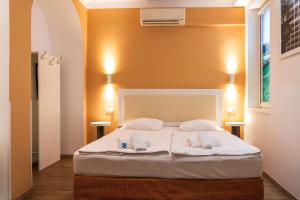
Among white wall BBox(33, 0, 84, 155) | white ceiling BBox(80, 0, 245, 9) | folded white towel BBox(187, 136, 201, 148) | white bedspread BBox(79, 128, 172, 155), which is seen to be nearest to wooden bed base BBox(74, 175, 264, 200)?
white bedspread BBox(79, 128, 172, 155)

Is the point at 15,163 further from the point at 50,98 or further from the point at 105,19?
the point at 105,19

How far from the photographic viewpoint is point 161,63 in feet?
15.9

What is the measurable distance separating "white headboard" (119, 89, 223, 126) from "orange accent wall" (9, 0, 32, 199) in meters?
2.04

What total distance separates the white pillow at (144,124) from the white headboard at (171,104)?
335 mm

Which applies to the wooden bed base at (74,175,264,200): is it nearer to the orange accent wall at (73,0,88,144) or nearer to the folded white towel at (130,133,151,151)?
the folded white towel at (130,133,151,151)

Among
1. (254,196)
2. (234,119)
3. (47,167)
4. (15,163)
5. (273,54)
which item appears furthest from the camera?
(234,119)

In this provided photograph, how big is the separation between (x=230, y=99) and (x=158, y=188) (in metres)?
2.63

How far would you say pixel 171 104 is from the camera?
479cm

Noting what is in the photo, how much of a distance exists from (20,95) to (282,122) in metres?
2.78

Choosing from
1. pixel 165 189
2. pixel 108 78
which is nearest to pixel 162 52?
pixel 108 78

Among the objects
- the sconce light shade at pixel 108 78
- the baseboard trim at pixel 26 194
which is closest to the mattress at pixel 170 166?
the baseboard trim at pixel 26 194

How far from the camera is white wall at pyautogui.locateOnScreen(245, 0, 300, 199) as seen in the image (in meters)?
2.80

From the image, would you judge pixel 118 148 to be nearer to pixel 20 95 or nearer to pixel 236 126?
pixel 20 95

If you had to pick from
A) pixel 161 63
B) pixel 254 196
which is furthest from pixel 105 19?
pixel 254 196
